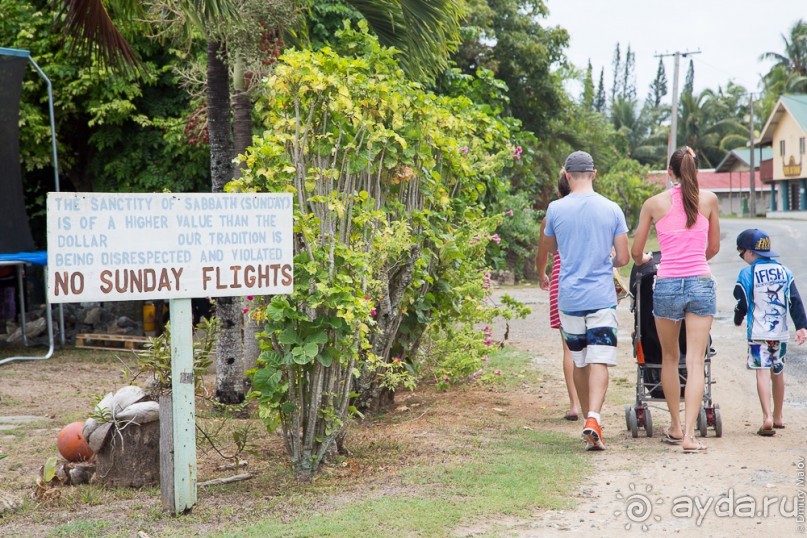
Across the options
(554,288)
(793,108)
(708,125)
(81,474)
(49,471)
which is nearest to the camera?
(49,471)

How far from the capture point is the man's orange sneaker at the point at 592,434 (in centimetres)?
580

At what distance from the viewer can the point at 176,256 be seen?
15.7 feet

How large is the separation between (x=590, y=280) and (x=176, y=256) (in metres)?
2.73

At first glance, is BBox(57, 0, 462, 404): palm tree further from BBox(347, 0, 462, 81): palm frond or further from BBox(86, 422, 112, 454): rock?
BBox(86, 422, 112, 454): rock

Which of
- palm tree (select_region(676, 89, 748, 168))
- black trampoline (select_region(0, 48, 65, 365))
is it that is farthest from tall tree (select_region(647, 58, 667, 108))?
black trampoline (select_region(0, 48, 65, 365))

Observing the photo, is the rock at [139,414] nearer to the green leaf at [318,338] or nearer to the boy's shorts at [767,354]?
the green leaf at [318,338]

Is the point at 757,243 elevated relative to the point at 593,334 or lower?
elevated

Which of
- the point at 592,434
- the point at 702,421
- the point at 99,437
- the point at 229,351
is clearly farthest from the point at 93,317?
the point at 702,421

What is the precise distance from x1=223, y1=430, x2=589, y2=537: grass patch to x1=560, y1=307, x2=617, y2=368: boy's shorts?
26.1 inches

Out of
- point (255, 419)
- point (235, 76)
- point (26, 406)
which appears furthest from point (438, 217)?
point (26, 406)

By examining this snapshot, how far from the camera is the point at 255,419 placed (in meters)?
7.75

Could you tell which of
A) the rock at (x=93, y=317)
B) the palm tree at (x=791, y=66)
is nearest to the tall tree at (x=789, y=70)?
the palm tree at (x=791, y=66)

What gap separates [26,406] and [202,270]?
5.47m

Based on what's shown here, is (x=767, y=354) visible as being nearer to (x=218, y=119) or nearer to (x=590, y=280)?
(x=590, y=280)
